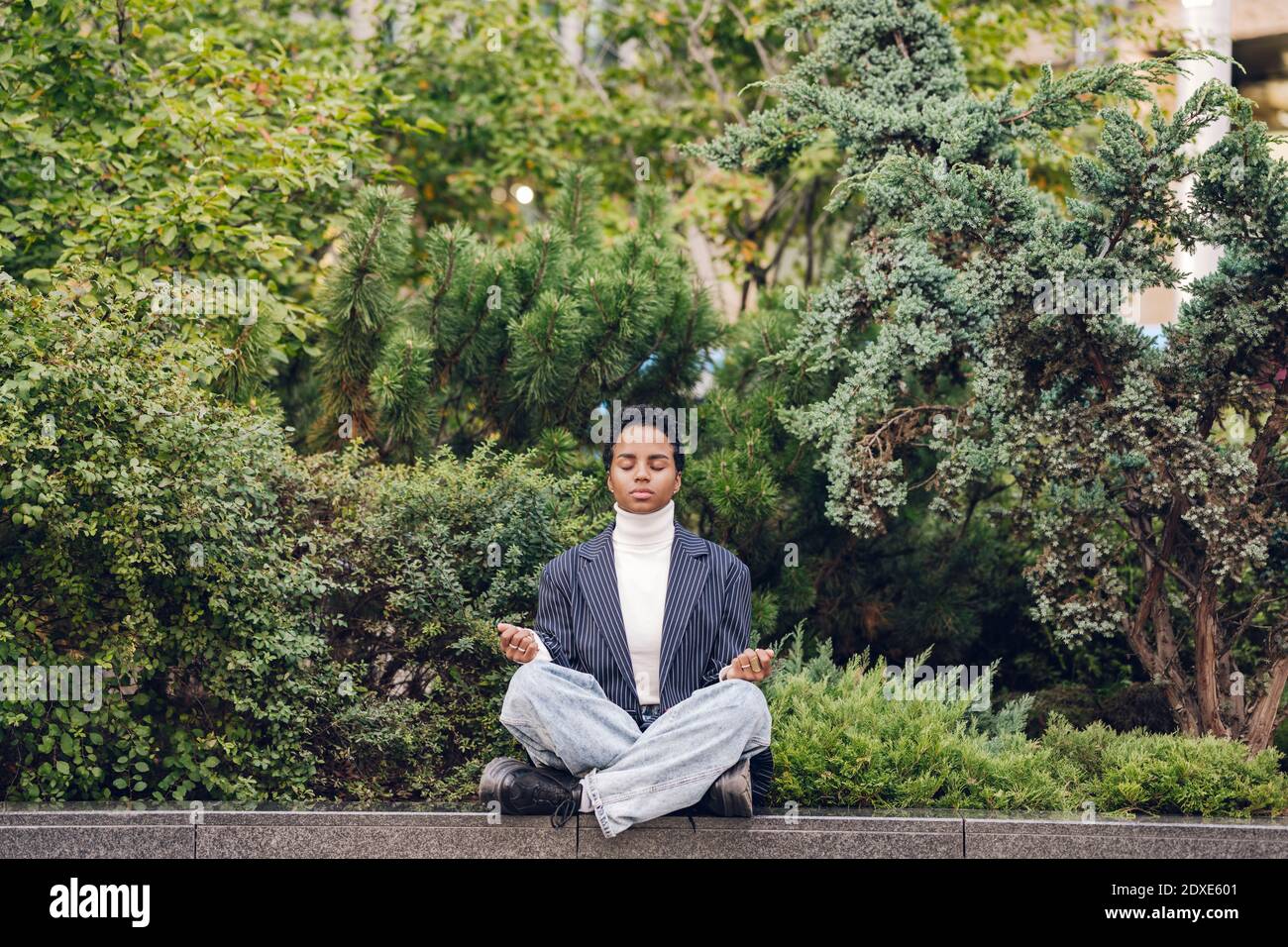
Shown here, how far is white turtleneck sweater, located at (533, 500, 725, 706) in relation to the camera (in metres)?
5.52

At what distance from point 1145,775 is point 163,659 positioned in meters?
4.05

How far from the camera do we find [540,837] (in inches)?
208

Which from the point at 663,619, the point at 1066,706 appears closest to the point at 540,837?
the point at 663,619

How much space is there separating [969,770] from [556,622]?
1.81 meters

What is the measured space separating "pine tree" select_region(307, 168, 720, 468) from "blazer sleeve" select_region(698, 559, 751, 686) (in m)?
1.90

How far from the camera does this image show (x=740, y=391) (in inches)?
310

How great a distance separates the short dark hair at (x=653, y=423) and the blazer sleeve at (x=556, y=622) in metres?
0.54

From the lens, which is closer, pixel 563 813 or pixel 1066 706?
pixel 563 813

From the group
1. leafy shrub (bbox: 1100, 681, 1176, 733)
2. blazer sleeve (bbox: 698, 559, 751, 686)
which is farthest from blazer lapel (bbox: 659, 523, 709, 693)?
leafy shrub (bbox: 1100, 681, 1176, 733)

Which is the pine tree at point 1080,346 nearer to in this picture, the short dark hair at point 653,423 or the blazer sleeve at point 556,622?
the short dark hair at point 653,423

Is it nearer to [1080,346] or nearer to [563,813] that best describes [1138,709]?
[1080,346]

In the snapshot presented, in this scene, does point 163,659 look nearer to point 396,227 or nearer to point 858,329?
point 396,227

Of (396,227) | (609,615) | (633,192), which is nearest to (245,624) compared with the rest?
(609,615)

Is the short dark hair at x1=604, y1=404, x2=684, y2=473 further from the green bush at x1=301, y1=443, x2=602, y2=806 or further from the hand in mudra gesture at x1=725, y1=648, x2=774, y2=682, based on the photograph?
the hand in mudra gesture at x1=725, y1=648, x2=774, y2=682
